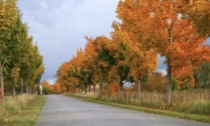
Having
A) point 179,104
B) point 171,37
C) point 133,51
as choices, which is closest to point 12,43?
point 133,51

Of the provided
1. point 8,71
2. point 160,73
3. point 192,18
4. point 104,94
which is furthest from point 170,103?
point 160,73

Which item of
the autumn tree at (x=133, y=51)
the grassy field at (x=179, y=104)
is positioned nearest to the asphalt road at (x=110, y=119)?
the grassy field at (x=179, y=104)

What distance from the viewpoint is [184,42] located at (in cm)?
2528

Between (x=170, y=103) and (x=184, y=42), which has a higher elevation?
(x=184, y=42)

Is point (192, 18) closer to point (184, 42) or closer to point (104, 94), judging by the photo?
point (184, 42)

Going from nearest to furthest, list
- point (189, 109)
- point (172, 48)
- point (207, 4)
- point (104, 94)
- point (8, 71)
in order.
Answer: point (207, 4)
point (189, 109)
point (172, 48)
point (8, 71)
point (104, 94)

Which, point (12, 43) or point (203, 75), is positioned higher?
point (12, 43)

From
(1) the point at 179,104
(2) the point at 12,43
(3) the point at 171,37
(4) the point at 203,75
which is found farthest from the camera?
(4) the point at 203,75

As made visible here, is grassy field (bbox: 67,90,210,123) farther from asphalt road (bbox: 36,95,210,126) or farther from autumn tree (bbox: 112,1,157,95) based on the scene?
autumn tree (bbox: 112,1,157,95)

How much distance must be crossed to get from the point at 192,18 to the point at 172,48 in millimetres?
8787

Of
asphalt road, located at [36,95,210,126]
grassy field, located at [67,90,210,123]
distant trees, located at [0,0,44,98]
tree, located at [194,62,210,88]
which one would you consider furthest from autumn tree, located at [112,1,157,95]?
tree, located at [194,62,210,88]

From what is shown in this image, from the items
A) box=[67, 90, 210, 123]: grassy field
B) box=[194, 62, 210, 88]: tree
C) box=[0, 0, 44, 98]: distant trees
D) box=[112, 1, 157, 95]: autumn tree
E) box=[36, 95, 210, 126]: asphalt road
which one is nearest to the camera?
box=[36, 95, 210, 126]: asphalt road

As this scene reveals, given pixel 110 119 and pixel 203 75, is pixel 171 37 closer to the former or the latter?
pixel 110 119

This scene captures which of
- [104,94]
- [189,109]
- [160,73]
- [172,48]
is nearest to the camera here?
[189,109]
